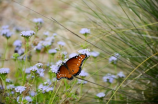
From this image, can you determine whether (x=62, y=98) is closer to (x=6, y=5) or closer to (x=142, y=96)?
(x=142, y=96)

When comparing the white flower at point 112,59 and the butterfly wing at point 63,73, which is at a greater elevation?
the butterfly wing at point 63,73

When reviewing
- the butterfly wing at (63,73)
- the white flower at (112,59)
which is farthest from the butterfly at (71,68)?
the white flower at (112,59)

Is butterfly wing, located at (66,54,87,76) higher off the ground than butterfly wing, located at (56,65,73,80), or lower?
higher

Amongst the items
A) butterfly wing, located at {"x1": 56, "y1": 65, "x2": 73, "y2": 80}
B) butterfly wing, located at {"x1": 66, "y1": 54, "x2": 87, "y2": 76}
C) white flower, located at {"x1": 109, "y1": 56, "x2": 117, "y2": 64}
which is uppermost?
butterfly wing, located at {"x1": 66, "y1": 54, "x2": 87, "y2": 76}

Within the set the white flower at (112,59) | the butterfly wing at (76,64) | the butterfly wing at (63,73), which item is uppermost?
the butterfly wing at (76,64)

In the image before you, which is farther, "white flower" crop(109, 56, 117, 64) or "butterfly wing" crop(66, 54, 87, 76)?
"white flower" crop(109, 56, 117, 64)

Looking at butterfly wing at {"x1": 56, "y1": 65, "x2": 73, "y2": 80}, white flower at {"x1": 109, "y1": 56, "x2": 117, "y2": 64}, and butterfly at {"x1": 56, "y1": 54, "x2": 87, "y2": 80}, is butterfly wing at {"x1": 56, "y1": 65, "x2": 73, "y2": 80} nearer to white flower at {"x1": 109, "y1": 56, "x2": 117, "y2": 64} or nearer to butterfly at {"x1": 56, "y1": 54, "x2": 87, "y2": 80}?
butterfly at {"x1": 56, "y1": 54, "x2": 87, "y2": 80}

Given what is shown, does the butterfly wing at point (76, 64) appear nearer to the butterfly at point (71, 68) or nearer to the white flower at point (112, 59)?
the butterfly at point (71, 68)

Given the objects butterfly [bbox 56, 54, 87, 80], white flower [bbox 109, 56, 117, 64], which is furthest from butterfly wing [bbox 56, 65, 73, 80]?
white flower [bbox 109, 56, 117, 64]

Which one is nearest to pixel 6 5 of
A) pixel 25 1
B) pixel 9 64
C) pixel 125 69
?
pixel 25 1
